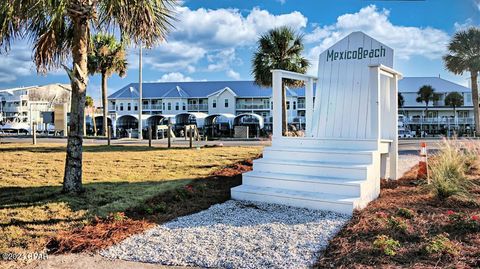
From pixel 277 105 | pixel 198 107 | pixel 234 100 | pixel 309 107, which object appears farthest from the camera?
pixel 198 107

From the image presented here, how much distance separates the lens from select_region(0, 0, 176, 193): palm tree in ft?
19.6

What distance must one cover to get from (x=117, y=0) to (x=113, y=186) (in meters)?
3.22

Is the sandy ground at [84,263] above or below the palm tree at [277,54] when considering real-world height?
below

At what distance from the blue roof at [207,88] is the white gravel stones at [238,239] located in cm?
5048

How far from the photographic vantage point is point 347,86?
26.6 feet

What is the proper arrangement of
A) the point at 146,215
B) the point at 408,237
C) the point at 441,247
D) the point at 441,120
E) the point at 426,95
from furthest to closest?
the point at 426,95
the point at 441,120
the point at 146,215
the point at 408,237
the point at 441,247

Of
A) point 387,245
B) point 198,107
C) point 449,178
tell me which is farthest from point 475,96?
point 198,107

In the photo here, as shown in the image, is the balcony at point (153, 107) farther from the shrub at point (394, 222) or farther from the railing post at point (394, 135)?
the shrub at point (394, 222)

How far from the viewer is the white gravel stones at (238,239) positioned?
3.78 meters

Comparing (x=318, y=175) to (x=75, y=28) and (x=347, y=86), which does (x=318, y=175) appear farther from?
(x=75, y=28)

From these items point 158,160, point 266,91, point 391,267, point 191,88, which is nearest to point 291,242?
point 391,267

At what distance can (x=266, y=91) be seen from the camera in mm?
58531

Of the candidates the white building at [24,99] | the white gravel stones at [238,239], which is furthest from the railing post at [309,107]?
the white building at [24,99]

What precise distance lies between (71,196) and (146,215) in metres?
1.53
